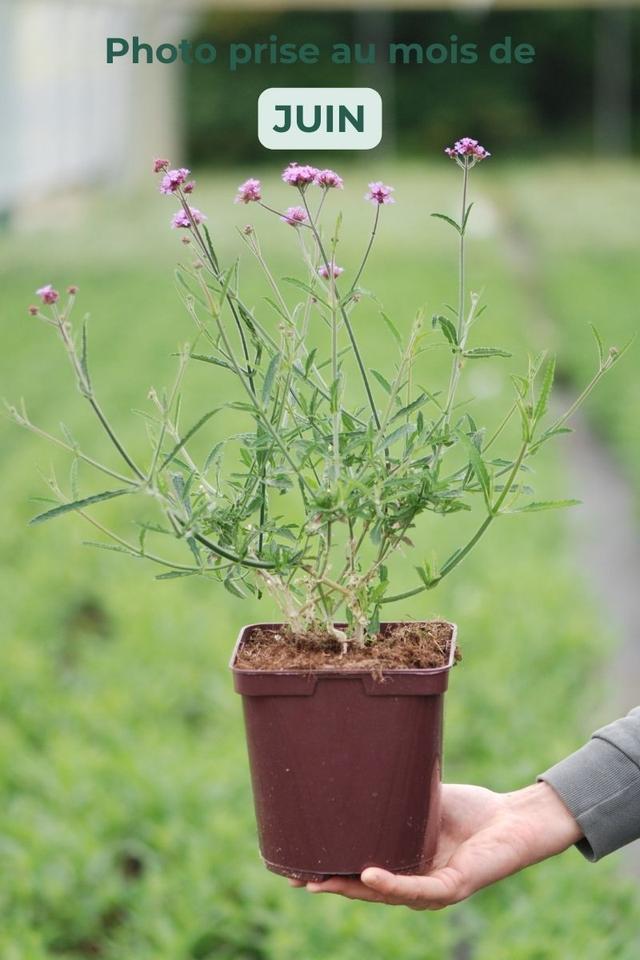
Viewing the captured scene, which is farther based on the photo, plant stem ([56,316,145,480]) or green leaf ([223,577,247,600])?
green leaf ([223,577,247,600])

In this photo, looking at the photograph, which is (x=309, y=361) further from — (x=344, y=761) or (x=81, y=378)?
(x=344, y=761)

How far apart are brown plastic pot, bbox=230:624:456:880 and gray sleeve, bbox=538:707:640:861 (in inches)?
9.1

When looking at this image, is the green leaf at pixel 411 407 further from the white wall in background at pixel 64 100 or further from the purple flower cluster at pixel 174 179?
the white wall in background at pixel 64 100

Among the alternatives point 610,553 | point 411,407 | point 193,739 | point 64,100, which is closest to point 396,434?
point 411,407

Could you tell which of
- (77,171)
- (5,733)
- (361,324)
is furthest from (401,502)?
(77,171)

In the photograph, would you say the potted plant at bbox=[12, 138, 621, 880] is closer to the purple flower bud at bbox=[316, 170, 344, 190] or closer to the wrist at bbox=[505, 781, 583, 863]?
the purple flower bud at bbox=[316, 170, 344, 190]

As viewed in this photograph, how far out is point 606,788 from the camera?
132 cm

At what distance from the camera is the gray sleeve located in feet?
4.33

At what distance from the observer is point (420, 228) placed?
14.8 m

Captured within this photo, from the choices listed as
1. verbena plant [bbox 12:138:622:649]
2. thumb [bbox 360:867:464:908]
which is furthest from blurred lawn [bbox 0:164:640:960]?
verbena plant [bbox 12:138:622:649]

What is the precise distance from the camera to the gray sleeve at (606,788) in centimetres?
132

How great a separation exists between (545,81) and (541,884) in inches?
1014

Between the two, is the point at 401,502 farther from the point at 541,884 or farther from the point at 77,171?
the point at 77,171

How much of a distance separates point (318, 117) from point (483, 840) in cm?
66
